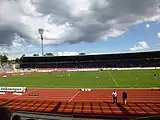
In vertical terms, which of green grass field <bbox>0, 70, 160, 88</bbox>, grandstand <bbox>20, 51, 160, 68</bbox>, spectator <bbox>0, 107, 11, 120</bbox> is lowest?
green grass field <bbox>0, 70, 160, 88</bbox>

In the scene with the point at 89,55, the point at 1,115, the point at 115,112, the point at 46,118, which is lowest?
the point at 115,112

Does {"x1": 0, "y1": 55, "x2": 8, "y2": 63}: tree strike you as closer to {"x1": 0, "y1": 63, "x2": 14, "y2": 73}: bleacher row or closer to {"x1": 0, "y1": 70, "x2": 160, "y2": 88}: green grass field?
{"x1": 0, "y1": 63, "x2": 14, "y2": 73}: bleacher row

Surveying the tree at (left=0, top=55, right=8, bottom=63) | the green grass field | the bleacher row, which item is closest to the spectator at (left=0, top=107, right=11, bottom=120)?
the green grass field

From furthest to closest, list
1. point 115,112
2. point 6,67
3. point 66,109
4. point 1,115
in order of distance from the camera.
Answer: point 6,67, point 66,109, point 115,112, point 1,115

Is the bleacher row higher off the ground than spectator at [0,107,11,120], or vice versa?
the bleacher row

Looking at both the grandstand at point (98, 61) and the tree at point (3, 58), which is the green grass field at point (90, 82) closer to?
the grandstand at point (98, 61)

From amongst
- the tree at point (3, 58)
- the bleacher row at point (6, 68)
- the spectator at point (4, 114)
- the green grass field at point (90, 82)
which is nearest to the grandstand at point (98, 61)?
the bleacher row at point (6, 68)

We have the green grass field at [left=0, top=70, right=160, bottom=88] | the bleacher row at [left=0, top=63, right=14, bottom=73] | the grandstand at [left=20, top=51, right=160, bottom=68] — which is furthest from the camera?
the grandstand at [left=20, top=51, right=160, bottom=68]

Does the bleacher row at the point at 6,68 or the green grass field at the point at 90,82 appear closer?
the green grass field at the point at 90,82

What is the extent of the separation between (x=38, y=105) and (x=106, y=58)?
75817mm

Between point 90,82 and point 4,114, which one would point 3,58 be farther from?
point 4,114

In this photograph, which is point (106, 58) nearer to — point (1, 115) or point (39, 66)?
point (39, 66)

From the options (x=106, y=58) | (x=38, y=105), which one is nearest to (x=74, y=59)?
(x=106, y=58)

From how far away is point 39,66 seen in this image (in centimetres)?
10262
